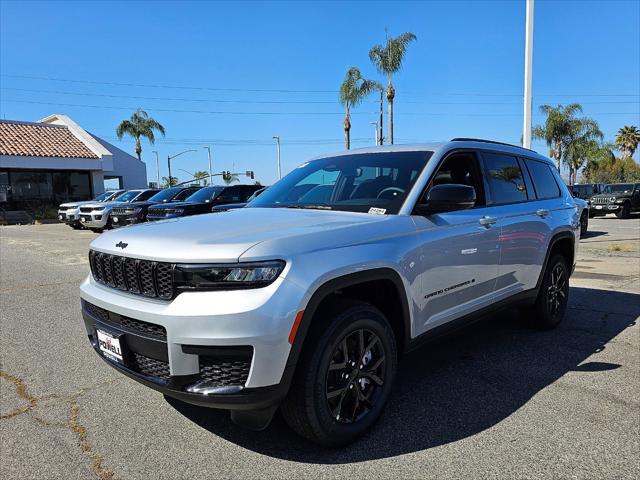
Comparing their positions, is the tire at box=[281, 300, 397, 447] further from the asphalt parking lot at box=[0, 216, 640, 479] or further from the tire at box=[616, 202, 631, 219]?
the tire at box=[616, 202, 631, 219]

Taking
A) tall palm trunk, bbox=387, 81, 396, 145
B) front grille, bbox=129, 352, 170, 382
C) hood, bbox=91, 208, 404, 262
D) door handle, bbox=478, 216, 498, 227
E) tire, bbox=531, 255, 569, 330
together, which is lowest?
tire, bbox=531, 255, 569, 330

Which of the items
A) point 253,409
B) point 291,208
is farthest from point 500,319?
point 253,409

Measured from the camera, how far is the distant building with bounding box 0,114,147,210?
86.3 ft

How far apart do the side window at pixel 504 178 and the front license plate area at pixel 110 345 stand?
A: 3.13 metres

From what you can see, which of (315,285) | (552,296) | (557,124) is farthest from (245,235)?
(557,124)

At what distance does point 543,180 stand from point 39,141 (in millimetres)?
30319

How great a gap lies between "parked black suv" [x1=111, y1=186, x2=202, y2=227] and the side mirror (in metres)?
14.2

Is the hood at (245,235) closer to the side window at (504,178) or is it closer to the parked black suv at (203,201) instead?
the side window at (504,178)

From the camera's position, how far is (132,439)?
9.55ft

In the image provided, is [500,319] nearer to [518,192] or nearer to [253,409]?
[518,192]

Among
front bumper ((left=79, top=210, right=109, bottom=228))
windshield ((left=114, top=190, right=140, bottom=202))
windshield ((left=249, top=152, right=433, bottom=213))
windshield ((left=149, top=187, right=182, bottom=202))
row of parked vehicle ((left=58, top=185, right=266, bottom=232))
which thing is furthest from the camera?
windshield ((left=114, top=190, right=140, bottom=202))

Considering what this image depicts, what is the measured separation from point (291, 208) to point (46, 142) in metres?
30.0

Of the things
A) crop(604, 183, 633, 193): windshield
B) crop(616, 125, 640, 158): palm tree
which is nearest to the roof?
crop(604, 183, 633, 193): windshield

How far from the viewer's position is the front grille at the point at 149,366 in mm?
2516
